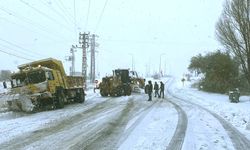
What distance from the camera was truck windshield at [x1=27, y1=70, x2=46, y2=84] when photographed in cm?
2908

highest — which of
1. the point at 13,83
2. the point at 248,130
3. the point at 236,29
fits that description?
the point at 236,29

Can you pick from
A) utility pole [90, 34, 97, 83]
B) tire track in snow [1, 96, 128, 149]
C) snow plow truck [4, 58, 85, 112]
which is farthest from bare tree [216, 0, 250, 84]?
utility pole [90, 34, 97, 83]

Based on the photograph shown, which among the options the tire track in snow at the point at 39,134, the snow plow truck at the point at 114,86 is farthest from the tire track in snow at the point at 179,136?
the snow plow truck at the point at 114,86

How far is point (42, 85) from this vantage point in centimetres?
2869

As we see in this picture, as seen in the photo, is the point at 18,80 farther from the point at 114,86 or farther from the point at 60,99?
the point at 114,86

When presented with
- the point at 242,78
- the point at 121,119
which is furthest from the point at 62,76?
the point at 242,78

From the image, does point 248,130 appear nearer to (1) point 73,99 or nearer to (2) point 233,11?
(1) point 73,99

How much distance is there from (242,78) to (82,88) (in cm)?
2340

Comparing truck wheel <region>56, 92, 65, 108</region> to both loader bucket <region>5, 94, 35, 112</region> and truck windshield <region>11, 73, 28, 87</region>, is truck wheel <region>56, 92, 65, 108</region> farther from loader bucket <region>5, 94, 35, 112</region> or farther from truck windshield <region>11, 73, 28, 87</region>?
loader bucket <region>5, 94, 35, 112</region>

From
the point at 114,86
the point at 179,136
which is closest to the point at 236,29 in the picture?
the point at 114,86

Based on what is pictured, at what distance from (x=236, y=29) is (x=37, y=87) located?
20444 millimetres

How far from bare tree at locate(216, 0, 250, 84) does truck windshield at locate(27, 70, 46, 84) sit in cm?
1889

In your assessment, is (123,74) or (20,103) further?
(123,74)

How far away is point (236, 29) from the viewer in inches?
1654
